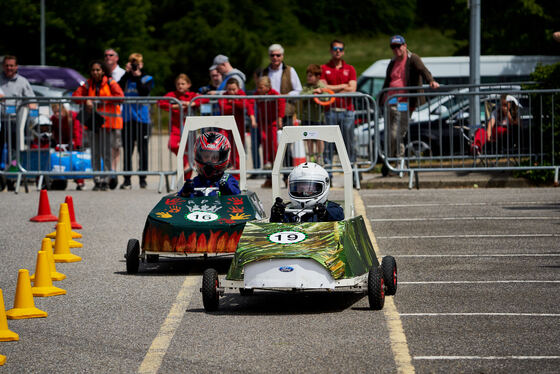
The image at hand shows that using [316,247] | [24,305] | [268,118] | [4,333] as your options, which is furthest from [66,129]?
[4,333]

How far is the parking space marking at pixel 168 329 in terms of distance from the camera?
22.4 ft

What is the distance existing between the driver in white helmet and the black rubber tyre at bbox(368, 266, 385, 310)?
987mm

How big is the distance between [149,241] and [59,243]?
1484 millimetres

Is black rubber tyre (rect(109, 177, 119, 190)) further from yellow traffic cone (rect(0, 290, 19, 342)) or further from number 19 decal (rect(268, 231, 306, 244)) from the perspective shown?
yellow traffic cone (rect(0, 290, 19, 342))

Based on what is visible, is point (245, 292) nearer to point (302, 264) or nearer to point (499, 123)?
point (302, 264)

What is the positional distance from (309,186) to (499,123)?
9464 millimetres

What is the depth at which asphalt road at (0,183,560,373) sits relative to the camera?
6.87 metres

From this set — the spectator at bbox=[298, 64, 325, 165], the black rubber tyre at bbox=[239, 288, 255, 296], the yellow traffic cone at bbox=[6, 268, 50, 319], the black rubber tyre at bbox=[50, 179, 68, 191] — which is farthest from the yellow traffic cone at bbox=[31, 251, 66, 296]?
the black rubber tyre at bbox=[50, 179, 68, 191]

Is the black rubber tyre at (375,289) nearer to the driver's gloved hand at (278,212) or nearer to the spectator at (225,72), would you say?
the driver's gloved hand at (278,212)

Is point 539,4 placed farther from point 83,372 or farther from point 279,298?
point 83,372

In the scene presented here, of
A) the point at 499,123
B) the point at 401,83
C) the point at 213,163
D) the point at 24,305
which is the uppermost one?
the point at 401,83

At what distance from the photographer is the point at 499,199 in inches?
632

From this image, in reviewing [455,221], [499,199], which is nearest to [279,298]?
[455,221]

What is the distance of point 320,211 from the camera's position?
9.18 meters
